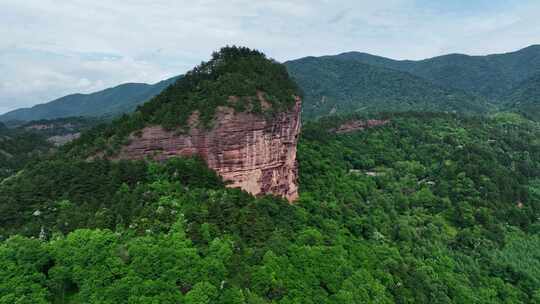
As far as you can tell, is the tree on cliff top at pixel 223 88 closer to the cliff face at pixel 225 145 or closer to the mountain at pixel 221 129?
the mountain at pixel 221 129

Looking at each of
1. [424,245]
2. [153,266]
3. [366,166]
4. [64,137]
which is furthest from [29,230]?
[64,137]

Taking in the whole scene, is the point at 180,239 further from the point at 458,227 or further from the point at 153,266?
the point at 458,227

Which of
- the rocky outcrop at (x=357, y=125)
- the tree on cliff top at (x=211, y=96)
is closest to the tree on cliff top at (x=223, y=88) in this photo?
the tree on cliff top at (x=211, y=96)

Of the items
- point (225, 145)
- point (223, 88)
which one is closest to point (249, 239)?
point (225, 145)

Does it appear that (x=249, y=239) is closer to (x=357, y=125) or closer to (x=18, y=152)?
(x=18, y=152)

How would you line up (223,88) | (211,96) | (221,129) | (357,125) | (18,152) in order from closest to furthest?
(221,129)
(211,96)
(223,88)
(18,152)
(357,125)
